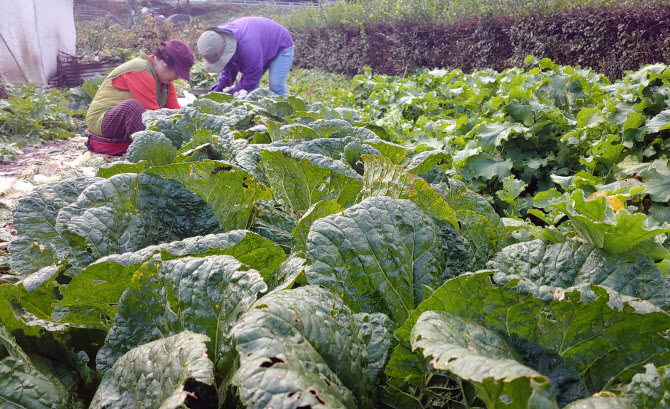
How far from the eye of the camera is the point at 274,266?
57.1 inches

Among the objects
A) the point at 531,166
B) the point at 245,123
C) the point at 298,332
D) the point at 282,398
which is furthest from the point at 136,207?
the point at 531,166

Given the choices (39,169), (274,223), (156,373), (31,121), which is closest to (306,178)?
(274,223)

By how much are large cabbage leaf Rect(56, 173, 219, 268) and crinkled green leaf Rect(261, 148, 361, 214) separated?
336 mm

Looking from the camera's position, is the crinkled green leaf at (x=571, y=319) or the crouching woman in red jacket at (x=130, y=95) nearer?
the crinkled green leaf at (x=571, y=319)

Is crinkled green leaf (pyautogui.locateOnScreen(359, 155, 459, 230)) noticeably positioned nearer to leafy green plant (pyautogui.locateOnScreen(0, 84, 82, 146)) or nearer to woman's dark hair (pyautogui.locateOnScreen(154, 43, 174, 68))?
woman's dark hair (pyautogui.locateOnScreen(154, 43, 174, 68))

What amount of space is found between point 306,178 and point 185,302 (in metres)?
0.86

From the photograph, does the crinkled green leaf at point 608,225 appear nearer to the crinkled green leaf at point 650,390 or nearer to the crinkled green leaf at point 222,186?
the crinkled green leaf at point 650,390

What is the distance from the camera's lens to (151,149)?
97.7 inches

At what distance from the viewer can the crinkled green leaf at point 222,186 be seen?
1.81 m

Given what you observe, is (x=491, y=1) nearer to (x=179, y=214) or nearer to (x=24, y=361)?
(x=179, y=214)

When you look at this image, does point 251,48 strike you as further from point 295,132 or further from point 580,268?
point 580,268

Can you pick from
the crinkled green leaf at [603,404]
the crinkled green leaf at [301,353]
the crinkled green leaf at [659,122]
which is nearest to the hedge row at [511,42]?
the crinkled green leaf at [659,122]

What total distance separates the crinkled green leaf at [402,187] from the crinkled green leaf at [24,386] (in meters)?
1.17

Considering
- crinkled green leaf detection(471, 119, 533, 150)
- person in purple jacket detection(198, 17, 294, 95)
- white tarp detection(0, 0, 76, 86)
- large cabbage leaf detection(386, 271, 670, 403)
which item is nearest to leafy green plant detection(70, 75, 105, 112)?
white tarp detection(0, 0, 76, 86)
